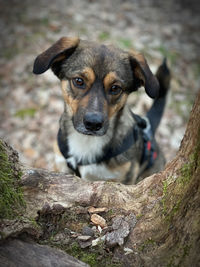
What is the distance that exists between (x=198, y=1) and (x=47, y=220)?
9.10 m

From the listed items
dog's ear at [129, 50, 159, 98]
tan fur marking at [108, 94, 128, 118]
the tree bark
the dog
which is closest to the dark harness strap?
the dog

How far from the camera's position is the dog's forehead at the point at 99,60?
130 inches

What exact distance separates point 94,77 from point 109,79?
163 mm

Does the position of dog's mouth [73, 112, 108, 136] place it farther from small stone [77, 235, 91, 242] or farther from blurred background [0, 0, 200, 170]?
blurred background [0, 0, 200, 170]

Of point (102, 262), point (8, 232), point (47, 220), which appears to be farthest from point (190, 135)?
point (8, 232)

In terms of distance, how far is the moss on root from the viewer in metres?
1.88

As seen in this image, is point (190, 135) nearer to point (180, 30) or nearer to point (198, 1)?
point (180, 30)

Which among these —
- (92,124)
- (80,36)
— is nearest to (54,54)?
(92,124)

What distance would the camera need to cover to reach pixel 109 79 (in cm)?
331

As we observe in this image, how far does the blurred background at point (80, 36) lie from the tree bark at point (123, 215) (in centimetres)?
262

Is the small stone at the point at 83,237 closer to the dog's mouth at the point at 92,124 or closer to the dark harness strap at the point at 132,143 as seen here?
the dog's mouth at the point at 92,124

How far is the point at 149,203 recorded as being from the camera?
2.14 meters

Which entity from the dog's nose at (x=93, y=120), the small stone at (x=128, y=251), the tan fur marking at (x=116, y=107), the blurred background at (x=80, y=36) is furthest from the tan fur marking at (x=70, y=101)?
the small stone at (x=128, y=251)

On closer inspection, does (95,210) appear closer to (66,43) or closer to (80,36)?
(66,43)
